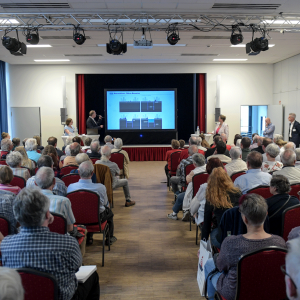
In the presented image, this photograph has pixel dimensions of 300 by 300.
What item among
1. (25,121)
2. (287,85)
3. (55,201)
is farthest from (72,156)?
(287,85)

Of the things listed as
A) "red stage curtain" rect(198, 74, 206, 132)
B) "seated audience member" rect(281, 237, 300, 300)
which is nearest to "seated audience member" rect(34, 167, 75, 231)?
"seated audience member" rect(281, 237, 300, 300)

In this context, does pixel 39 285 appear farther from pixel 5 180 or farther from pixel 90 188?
pixel 90 188

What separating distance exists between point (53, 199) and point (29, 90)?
36.3ft

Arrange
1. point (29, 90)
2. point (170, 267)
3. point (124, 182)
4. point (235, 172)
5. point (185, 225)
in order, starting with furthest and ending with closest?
point (29, 90)
point (124, 182)
point (185, 225)
point (235, 172)
point (170, 267)

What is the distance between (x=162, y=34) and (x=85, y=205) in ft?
19.9

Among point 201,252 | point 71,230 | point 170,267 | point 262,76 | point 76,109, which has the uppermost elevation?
point 262,76

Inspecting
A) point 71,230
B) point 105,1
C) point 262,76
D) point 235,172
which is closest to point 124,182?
point 235,172

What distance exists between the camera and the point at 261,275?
6.11 ft

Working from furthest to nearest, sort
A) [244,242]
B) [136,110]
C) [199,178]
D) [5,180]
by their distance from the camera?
[136,110] → [199,178] → [5,180] → [244,242]

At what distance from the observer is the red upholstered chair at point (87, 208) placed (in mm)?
3473

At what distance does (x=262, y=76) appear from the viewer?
13.4 meters

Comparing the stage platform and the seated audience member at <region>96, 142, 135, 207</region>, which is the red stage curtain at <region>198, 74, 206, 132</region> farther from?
the seated audience member at <region>96, 142, 135, 207</region>

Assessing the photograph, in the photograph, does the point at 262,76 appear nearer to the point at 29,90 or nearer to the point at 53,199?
the point at 29,90

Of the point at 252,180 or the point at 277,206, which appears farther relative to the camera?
the point at 252,180
